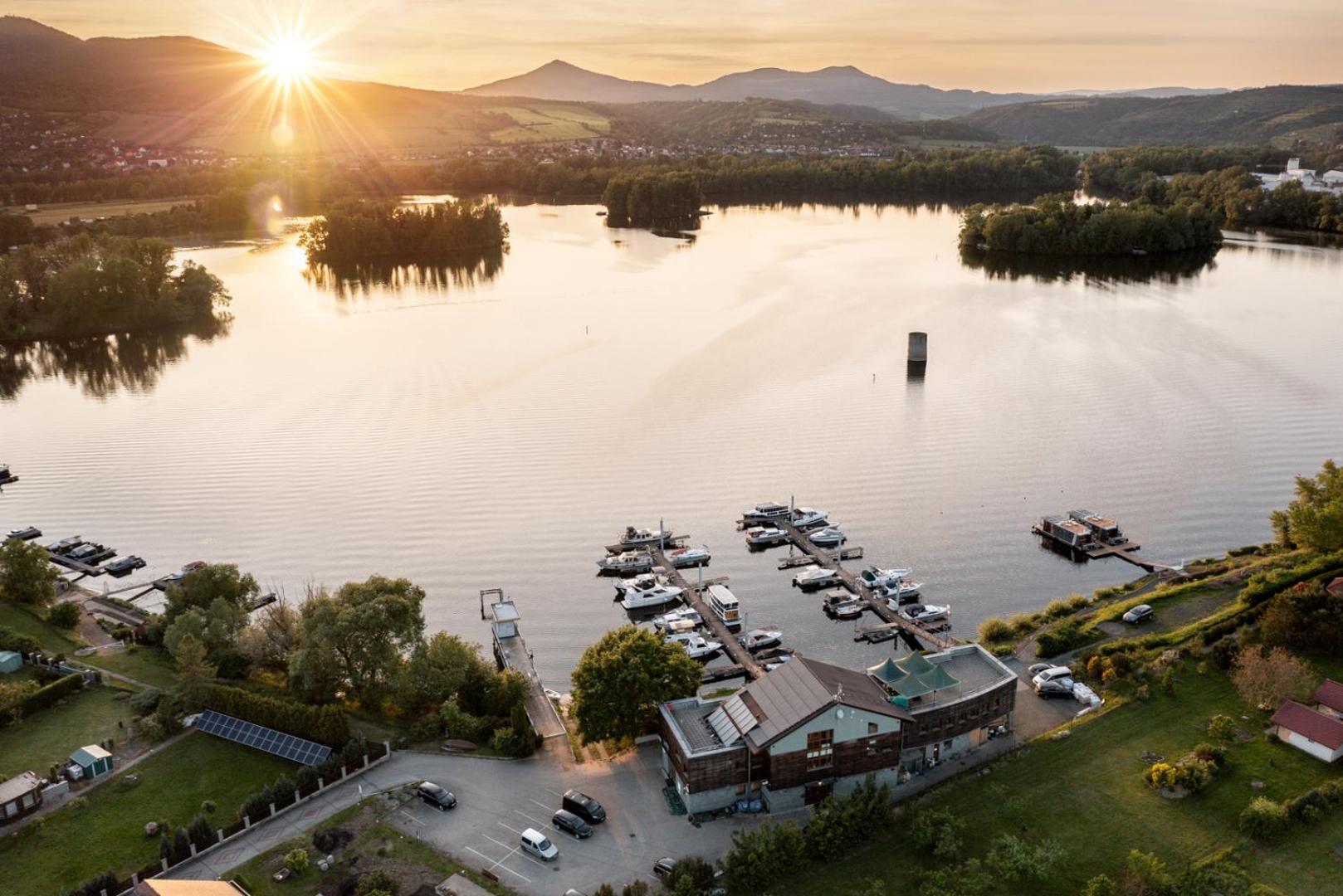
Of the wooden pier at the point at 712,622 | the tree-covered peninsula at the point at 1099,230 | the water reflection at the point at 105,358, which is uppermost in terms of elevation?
the tree-covered peninsula at the point at 1099,230

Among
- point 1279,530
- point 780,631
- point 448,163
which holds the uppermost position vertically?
point 448,163

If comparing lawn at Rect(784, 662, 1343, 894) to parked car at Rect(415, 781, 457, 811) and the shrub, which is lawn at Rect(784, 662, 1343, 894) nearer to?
the shrub

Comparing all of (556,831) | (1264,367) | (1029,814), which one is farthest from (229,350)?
(1264,367)

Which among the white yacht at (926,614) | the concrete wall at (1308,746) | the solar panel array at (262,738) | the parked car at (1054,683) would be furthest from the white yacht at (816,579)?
the solar panel array at (262,738)

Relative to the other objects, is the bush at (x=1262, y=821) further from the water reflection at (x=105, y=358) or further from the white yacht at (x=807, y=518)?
the water reflection at (x=105, y=358)

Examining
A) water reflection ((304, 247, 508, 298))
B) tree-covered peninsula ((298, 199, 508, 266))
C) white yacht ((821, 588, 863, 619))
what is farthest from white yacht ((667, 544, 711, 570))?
tree-covered peninsula ((298, 199, 508, 266))

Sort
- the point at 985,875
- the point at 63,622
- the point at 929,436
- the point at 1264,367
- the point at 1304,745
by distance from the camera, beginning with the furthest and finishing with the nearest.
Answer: the point at 1264,367
the point at 929,436
the point at 63,622
the point at 1304,745
the point at 985,875

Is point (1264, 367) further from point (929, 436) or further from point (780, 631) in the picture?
point (780, 631)
